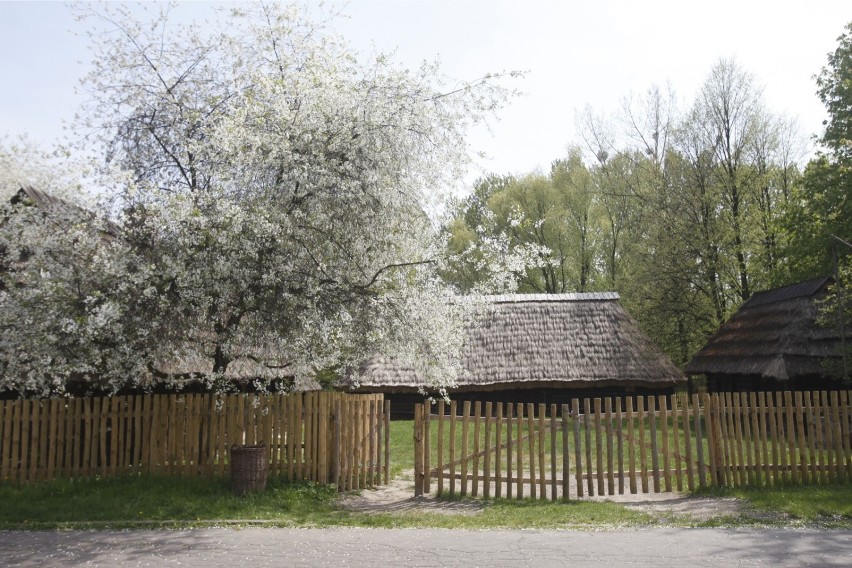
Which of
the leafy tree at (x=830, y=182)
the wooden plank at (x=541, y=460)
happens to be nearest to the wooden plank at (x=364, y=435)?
the wooden plank at (x=541, y=460)

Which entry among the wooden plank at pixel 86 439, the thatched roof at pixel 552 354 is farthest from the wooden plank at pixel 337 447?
the thatched roof at pixel 552 354

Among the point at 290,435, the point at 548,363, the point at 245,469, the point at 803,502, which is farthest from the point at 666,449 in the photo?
the point at 548,363

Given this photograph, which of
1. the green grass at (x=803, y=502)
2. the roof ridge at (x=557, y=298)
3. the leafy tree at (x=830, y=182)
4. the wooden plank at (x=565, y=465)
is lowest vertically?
the green grass at (x=803, y=502)

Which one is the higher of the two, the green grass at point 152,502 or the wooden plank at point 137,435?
the wooden plank at point 137,435

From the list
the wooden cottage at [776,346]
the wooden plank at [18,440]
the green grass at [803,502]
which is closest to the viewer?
the green grass at [803,502]

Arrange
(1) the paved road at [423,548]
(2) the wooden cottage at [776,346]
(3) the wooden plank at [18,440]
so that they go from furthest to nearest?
(2) the wooden cottage at [776,346] < (3) the wooden plank at [18,440] < (1) the paved road at [423,548]

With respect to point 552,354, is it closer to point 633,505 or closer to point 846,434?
point 846,434

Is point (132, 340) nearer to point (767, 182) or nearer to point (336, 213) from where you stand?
point (336, 213)

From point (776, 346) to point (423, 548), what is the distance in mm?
15822

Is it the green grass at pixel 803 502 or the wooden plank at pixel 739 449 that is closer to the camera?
the green grass at pixel 803 502

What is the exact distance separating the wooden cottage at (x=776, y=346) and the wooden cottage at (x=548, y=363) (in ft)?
5.87

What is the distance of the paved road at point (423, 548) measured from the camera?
7.59 m

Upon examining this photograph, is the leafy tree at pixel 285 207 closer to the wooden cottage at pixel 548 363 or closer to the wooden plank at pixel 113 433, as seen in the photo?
the wooden plank at pixel 113 433

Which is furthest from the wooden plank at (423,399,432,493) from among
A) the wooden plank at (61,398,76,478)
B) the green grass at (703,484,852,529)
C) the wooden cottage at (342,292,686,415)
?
the wooden cottage at (342,292,686,415)
